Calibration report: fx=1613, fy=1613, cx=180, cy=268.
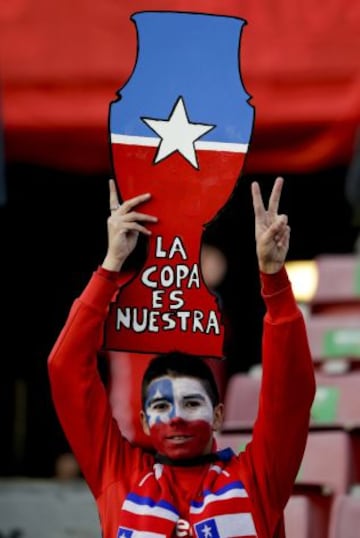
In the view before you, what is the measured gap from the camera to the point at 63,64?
22.0 feet

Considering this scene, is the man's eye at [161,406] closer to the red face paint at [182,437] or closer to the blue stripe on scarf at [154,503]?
the red face paint at [182,437]

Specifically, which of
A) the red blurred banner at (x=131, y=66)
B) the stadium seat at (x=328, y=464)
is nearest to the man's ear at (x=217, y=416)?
the stadium seat at (x=328, y=464)

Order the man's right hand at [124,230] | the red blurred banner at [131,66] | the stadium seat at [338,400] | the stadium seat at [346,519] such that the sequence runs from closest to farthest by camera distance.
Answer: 1. the man's right hand at [124,230]
2. the stadium seat at [346,519]
3. the stadium seat at [338,400]
4. the red blurred banner at [131,66]

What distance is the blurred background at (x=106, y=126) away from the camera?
6.64m

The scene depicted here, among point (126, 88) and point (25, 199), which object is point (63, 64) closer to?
point (25, 199)

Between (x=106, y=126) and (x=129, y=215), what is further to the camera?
(x=106, y=126)

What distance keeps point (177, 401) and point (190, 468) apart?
141 mm

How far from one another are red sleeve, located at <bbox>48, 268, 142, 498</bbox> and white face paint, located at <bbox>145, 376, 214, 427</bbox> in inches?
3.9

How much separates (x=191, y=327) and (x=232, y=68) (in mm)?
587

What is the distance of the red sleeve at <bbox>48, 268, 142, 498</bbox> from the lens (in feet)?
10.9

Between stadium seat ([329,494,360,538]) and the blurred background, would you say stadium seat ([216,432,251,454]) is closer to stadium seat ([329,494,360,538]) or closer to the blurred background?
stadium seat ([329,494,360,538])

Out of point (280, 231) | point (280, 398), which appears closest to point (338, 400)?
point (280, 398)

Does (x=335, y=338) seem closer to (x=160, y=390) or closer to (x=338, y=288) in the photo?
(x=338, y=288)

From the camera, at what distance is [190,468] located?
132 inches
